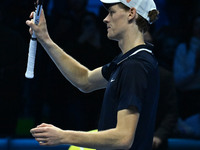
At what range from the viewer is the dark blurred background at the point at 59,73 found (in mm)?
5227

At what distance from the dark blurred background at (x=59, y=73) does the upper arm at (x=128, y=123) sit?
2.78 meters

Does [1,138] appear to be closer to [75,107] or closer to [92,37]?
[75,107]

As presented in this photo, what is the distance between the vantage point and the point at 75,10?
563 cm

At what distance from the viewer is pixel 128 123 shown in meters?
2.31

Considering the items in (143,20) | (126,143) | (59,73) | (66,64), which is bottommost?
(59,73)

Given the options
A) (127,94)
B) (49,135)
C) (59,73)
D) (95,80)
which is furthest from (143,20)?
(59,73)

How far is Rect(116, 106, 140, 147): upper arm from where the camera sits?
231cm

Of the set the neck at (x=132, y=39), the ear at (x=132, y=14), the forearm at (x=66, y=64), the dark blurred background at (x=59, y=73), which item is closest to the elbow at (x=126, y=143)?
the neck at (x=132, y=39)

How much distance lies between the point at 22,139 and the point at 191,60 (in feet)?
7.35

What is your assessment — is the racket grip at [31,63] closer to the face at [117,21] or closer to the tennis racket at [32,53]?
the tennis racket at [32,53]

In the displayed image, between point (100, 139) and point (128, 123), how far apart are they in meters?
0.16

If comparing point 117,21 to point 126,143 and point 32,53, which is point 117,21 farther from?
point 126,143

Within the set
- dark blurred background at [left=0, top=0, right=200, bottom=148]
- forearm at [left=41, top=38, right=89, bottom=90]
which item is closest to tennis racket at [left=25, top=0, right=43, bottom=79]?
forearm at [left=41, top=38, right=89, bottom=90]

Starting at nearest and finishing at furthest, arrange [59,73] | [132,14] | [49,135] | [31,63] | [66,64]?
[49,135] < [132,14] < [31,63] < [66,64] < [59,73]
